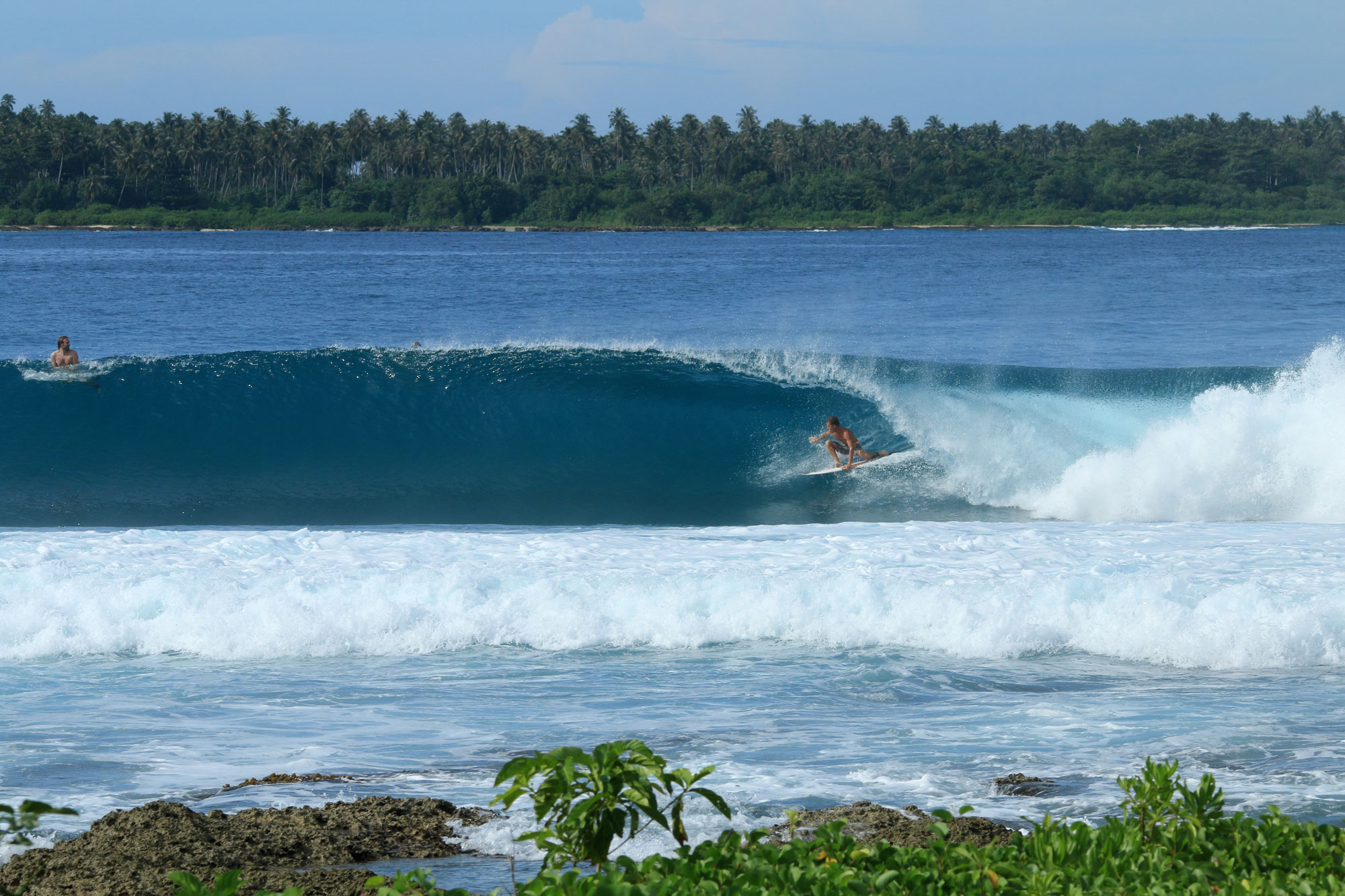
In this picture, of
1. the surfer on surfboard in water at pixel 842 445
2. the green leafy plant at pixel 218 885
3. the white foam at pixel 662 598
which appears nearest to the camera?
the green leafy plant at pixel 218 885

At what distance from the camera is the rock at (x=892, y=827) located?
4.24 metres

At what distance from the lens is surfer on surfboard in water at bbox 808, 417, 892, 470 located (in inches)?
627

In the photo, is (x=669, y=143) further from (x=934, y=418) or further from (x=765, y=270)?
(x=934, y=418)

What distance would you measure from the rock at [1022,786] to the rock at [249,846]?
7.56ft

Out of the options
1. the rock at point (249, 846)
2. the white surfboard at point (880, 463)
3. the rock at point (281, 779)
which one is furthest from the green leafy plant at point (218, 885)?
the white surfboard at point (880, 463)

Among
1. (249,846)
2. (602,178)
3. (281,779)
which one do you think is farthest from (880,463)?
(602,178)

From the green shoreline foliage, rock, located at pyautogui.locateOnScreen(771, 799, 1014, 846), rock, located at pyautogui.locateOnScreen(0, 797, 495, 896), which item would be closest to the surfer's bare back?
rock, located at pyautogui.locateOnScreen(0, 797, 495, 896)

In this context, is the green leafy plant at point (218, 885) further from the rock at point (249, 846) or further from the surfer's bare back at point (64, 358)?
the surfer's bare back at point (64, 358)

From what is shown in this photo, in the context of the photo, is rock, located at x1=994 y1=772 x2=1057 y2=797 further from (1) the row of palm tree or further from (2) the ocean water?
(1) the row of palm tree

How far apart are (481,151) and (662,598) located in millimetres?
130254

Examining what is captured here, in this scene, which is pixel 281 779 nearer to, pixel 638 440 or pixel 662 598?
pixel 662 598

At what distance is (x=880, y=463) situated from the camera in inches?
633

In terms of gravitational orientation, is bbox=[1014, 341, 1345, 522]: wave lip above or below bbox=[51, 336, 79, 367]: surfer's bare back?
below

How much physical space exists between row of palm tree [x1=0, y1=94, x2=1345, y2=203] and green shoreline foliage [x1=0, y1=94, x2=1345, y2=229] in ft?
0.79
